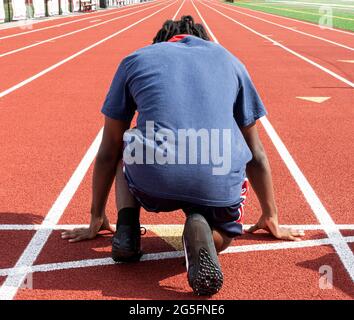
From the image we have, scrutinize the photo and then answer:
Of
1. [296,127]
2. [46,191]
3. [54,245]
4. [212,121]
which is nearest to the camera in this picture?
[212,121]

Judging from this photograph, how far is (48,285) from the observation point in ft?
10.9

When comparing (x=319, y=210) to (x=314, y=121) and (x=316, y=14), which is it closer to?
(x=314, y=121)

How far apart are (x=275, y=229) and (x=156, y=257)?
858 mm

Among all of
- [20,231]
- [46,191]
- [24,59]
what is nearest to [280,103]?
[46,191]

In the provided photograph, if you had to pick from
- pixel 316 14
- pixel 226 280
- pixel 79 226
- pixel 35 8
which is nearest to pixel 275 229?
pixel 226 280

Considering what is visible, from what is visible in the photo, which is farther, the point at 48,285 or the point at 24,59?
the point at 24,59

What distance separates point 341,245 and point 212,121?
149 centimetres

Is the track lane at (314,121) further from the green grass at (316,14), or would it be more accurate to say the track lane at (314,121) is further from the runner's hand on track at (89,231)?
the green grass at (316,14)

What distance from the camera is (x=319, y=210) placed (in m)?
4.60

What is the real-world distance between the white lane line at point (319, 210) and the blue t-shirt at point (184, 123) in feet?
3.26

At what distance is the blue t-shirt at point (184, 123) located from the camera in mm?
3059

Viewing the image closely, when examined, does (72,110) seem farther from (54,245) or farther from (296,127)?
(54,245)

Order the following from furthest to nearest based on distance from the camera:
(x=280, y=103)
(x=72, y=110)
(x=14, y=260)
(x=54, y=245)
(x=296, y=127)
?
(x=280, y=103) → (x=72, y=110) → (x=296, y=127) → (x=54, y=245) → (x=14, y=260)

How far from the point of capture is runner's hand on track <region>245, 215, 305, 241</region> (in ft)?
12.8
